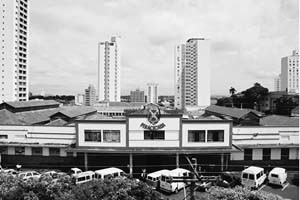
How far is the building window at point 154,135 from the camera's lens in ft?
63.2

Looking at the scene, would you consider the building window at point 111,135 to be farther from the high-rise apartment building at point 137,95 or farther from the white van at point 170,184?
the high-rise apartment building at point 137,95

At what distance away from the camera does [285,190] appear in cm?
1675

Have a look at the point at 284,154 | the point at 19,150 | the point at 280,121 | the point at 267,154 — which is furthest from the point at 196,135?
the point at 19,150

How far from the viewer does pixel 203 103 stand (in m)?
81.4

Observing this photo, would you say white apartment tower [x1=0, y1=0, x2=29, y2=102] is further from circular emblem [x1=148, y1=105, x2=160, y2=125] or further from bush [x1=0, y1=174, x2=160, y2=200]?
bush [x1=0, y1=174, x2=160, y2=200]

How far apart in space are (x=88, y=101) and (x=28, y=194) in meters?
126

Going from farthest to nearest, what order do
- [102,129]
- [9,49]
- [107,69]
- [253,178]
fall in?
1. [107,69]
2. [9,49]
3. [102,129]
4. [253,178]

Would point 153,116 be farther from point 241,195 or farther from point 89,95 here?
point 89,95

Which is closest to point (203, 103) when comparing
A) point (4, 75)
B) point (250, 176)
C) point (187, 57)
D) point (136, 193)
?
point (187, 57)

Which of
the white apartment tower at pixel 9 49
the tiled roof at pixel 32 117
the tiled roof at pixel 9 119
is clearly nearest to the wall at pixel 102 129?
the tiled roof at pixel 9 119

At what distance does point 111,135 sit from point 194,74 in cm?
6881

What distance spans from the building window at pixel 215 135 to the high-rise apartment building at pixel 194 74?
61977 mm

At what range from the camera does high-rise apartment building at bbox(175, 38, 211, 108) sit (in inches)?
3248

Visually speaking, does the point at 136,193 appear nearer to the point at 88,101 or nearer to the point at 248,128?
the point at 248,128
